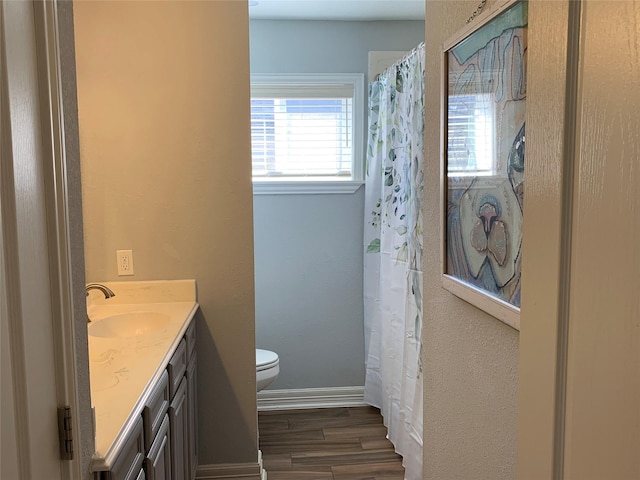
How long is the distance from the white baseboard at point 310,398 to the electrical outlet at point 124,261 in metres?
1.45

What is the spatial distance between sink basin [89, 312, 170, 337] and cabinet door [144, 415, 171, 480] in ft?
2.02

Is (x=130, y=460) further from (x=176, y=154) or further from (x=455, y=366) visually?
(x=176, y=154)

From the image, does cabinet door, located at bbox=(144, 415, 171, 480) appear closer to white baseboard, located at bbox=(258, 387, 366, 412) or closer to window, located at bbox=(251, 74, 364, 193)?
white baseboard, located at bbox=(258, 387, 366, 412)

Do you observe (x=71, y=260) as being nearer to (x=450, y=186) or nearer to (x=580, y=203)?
(x=580, y=203)

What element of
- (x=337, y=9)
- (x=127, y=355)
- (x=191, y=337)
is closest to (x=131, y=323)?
(x=191, y=337)

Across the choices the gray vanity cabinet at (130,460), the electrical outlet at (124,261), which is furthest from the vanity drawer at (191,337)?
the gray vanity cabinet at (130,460)

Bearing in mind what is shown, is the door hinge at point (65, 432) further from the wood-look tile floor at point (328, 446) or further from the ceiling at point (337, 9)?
the ceiling at point (337, 9)

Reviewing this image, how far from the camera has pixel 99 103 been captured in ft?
8.34

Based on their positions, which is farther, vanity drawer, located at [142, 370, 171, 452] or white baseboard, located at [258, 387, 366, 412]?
white baseboard, located at [258, 387, 366, 412]

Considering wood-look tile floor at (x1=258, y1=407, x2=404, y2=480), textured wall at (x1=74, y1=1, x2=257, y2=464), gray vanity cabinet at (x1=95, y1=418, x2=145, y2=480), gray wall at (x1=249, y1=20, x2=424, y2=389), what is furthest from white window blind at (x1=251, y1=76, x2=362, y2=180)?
gray vanity cabinet at (x1=95, y1=418, x2=145, y2=480)

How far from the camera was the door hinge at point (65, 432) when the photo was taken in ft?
2.94

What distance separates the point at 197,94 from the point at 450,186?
145cm

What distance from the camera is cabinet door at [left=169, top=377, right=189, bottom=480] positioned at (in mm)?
1938

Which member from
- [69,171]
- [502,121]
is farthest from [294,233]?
[69,171]
